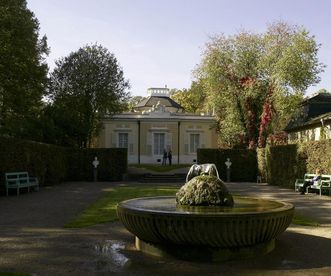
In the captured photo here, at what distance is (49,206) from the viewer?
15.4 m

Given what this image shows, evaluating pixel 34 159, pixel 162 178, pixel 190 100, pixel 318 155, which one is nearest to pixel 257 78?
pixel 162 178

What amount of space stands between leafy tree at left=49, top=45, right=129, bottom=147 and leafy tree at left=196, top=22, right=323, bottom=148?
8.07 metres

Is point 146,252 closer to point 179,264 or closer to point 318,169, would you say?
point 179,264

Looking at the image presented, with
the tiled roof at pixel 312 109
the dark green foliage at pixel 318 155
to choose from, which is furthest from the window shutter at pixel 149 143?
the dark green foliage at pixel 318 155

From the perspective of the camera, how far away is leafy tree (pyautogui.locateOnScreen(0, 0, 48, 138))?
27.4 m

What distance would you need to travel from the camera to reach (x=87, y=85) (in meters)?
41.0

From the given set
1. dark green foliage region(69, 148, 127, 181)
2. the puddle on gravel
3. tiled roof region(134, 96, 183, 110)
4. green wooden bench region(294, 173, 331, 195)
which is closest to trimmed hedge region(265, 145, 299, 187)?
green wooden bench region(294, 173, 331, 195)

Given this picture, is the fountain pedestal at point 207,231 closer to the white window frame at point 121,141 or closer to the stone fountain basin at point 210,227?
the stone fountain basin at point 210,227

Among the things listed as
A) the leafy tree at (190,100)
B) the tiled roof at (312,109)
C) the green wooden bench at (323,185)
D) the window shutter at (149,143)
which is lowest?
the green wooden bench at (323,185)

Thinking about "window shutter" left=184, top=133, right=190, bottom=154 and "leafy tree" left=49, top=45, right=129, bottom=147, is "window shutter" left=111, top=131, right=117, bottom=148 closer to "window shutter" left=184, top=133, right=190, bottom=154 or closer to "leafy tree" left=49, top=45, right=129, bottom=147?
"leafy tree" left=49, top=45, right=129, bottom=147

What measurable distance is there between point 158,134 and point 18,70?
21046 millimetres

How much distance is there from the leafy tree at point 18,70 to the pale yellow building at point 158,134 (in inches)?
615

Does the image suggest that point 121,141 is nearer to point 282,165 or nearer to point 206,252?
point 282,165

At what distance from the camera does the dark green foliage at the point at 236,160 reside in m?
35.3
